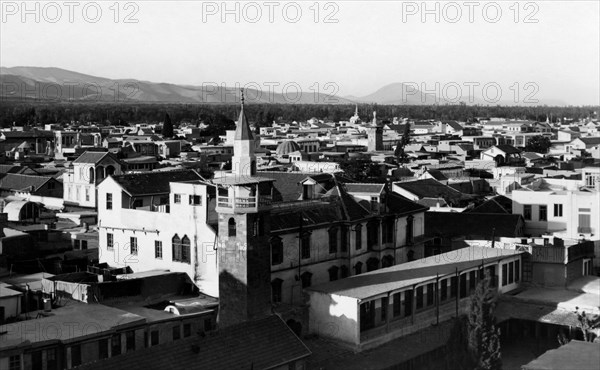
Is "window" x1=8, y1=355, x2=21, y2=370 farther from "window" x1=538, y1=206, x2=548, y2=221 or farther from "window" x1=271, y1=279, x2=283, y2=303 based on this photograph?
"window" x1=538, y1=206, x2=548, y2=221

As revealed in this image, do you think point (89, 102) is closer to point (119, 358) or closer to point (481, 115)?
point (481, 115)

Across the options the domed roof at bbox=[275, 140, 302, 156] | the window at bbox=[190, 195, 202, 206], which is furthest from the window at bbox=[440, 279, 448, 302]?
the domed roof at bbox=[275, 140, 302, 156]

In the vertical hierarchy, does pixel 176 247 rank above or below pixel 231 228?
below

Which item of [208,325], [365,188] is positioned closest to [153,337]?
[208,325]

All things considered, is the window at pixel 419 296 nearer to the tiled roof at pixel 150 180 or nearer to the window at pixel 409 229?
the window at pixel 409 229

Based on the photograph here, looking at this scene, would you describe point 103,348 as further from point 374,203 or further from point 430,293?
point 374,203

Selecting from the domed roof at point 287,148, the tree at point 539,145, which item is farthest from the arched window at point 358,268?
the tree at point 539,145
